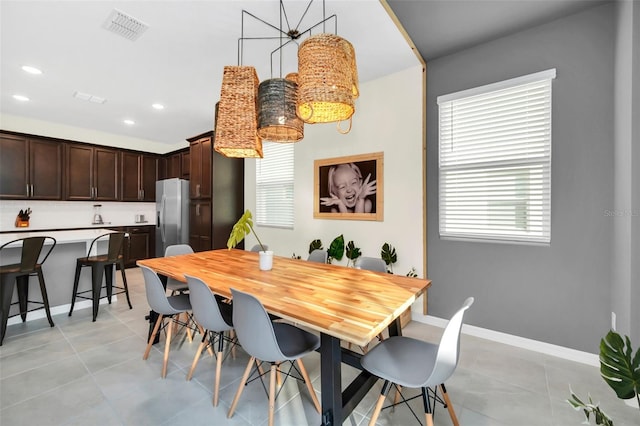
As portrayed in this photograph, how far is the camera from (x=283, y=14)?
7.75 feet

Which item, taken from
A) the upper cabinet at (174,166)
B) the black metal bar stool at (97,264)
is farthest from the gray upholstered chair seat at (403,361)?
the upper cabinet at (174,166)

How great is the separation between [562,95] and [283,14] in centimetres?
245

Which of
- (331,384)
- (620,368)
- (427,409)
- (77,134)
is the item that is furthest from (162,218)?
(620,368)

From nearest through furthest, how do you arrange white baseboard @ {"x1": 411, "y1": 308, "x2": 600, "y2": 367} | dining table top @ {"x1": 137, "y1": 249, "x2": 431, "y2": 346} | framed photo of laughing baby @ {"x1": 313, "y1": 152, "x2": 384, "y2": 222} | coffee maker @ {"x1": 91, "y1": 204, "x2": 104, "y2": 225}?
dining table top @ {"x1": 137, "y1": 249, "x2": 431, "y2": 346}
white baseboard @ {"x1": 411, "y1": 308, "x2": 600, "y2": 367}
framed photo of laughing baby @ {"x1": 313, "y1": 152, "x2": 384, "y2": 222}
coffee maker @ {"x1": 91, "y1": 204, "x2": 104, "y2": 225}

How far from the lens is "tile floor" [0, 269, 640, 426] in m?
1.72

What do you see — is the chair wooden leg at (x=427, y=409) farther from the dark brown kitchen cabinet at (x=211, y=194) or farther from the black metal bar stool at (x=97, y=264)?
the dark brown kitchen cabinet at (x=211, y=194)

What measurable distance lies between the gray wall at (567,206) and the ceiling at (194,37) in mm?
224

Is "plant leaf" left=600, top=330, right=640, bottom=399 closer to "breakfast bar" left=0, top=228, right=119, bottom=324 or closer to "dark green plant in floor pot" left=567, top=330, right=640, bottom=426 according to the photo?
"dark green plant in floor pot" left=567, top=330, right=640, bottom=426

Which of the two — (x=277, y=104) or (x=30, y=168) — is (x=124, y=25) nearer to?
(x=277, y=104)

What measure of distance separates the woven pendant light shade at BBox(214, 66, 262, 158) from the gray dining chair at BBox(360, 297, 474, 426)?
162 centimetres

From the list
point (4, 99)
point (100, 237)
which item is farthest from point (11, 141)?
point (100, 237)

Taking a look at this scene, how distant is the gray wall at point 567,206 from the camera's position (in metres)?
2.27

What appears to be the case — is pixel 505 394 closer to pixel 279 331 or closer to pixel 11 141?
pixel 279 331

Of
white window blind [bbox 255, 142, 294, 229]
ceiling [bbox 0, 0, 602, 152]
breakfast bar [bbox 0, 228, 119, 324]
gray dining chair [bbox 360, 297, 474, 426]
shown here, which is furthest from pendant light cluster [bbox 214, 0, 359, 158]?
breakfast bar [bbox 0, 228, 119, 324]
